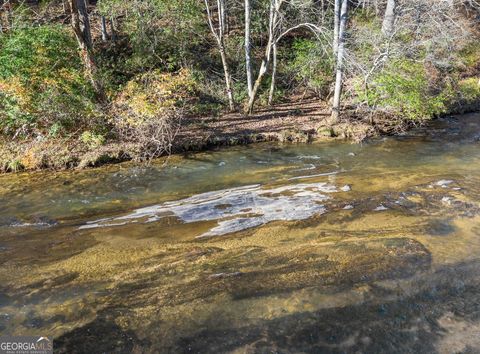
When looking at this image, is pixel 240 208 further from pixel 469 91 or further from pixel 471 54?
pixel 471 54

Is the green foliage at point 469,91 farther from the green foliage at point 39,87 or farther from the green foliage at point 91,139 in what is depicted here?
the green foliage at point 39,87

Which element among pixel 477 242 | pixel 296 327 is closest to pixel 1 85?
Answer: pixel 296 327

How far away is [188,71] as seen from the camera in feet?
54.7

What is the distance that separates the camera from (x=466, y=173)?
1023 cm

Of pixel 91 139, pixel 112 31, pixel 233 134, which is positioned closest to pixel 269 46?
pixel 233 134

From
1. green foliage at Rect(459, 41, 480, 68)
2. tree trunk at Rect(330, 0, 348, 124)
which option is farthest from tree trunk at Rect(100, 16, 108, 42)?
green foliage at Rect(459, 41, 480, 68)

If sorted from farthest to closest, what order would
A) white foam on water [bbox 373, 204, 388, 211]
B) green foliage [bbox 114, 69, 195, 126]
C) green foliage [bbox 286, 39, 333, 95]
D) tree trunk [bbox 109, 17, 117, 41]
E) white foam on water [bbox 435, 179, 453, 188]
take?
1. tree trunk [bbox 109, 17, 117, 41]
2. green foliage [bbox 286, 39, 333, 95]
3. green foliage [bbox 114, 69, 195, 126]
4. white foam on water [bbox 435, 179, 453, 188]
5. white foam on water [bbox 373, 204, 388, 211]

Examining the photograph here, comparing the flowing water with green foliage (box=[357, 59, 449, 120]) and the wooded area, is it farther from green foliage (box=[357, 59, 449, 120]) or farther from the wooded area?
green foliage (box=[357, 59, 449, 120])

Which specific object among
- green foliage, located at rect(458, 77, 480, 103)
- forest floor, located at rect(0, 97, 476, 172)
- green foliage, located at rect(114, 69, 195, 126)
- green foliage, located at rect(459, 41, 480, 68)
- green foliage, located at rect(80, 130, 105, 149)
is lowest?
forest floor, located at rect(0, 97, 476, 172)

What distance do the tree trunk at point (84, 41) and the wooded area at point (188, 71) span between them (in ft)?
0.13

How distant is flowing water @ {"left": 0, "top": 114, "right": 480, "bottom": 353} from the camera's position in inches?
188

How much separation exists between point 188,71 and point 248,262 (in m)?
12.3

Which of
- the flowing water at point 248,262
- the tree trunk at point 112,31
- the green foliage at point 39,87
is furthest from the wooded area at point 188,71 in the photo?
the flowing water at point 248,262

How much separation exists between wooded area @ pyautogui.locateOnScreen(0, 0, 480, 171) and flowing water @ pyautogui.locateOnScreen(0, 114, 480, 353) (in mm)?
2919
